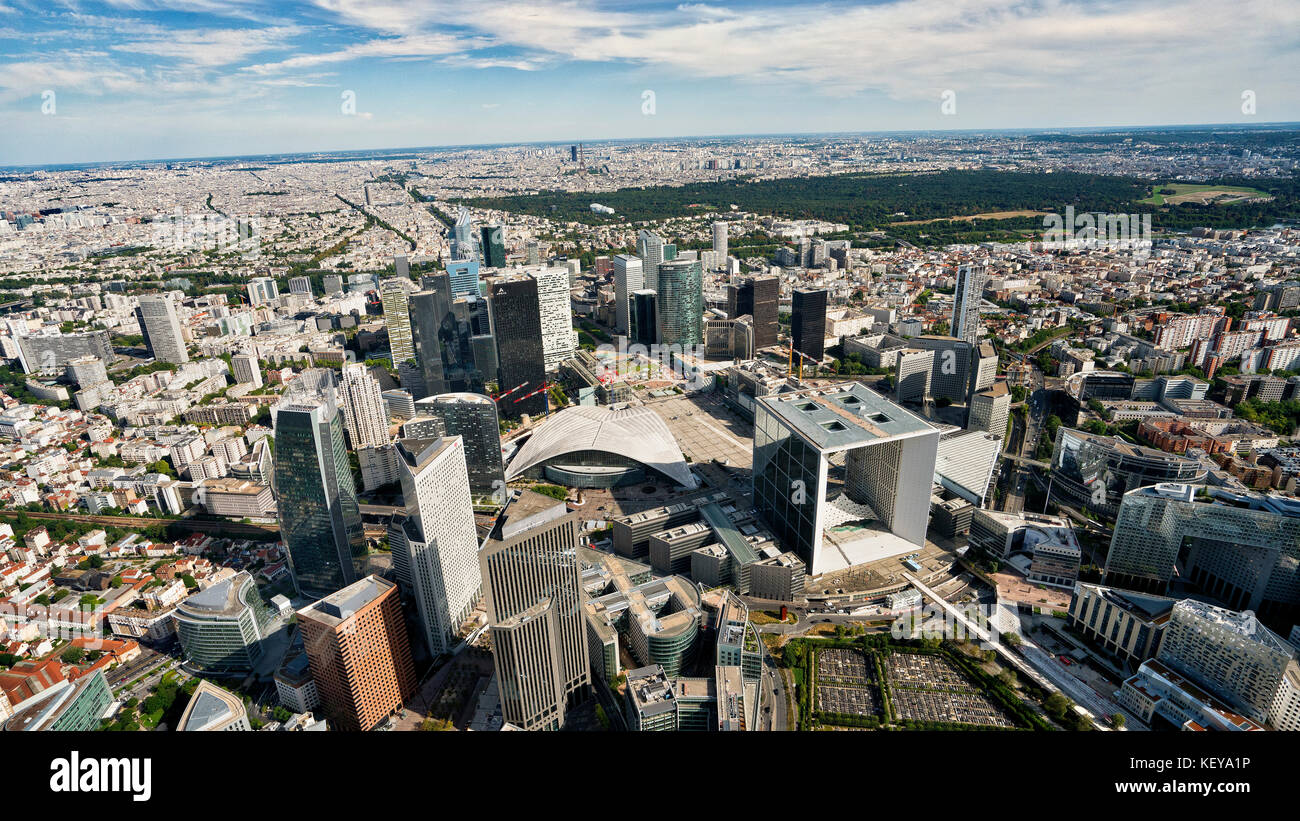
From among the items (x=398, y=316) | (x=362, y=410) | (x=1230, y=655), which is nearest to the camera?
(x=1230, y=655)

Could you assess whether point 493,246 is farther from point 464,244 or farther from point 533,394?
point 533,394

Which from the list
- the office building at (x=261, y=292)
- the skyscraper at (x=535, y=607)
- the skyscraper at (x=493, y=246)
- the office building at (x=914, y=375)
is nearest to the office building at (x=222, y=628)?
the skyscraper at (x=535, y=607)

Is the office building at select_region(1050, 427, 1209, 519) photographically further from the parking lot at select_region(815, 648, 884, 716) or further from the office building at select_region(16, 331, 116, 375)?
the office building at select_region(16, 331, 116, 375)

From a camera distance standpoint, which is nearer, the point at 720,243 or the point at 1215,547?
the point at 1215,547

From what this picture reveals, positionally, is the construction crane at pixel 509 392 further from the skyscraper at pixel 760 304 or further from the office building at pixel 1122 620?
the office building at pixel 1122 620

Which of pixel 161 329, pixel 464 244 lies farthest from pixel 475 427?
pixel 464 244
